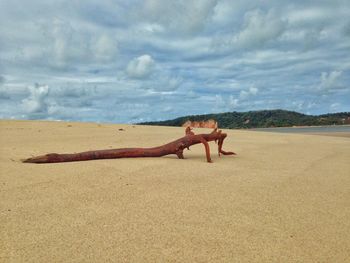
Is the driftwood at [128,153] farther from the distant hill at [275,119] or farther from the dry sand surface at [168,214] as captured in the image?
the distant hill at [275,119]

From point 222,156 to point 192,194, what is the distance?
9.61ft

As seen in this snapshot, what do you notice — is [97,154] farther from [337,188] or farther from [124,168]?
[337,188]

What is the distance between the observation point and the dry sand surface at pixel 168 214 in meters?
2.15

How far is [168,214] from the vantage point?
2.74 m

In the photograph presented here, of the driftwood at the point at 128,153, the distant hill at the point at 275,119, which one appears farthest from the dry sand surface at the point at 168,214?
the distant hill at the point at 275,119

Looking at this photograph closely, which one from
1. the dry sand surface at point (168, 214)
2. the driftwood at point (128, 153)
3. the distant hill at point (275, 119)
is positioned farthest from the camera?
the distant hill at point (275, 119)

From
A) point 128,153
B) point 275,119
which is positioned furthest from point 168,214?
point 275,119

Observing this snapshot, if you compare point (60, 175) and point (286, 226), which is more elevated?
point (60, 175)

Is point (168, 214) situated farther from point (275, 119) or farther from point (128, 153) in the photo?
point (275, 119)

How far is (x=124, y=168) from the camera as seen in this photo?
440 centimetres

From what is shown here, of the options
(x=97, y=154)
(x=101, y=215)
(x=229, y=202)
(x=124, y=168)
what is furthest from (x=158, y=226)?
(x=97, y=154)

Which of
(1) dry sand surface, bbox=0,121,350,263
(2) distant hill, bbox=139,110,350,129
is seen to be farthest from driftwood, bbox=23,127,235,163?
(2) distant hill, bbox=139,110,350,129

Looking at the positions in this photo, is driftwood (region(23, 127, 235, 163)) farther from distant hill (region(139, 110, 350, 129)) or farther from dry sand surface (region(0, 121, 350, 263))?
distant hill (region(139, 110, 350, 129))

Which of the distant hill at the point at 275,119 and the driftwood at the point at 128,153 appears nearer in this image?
the driftwood at the point at 128,153
